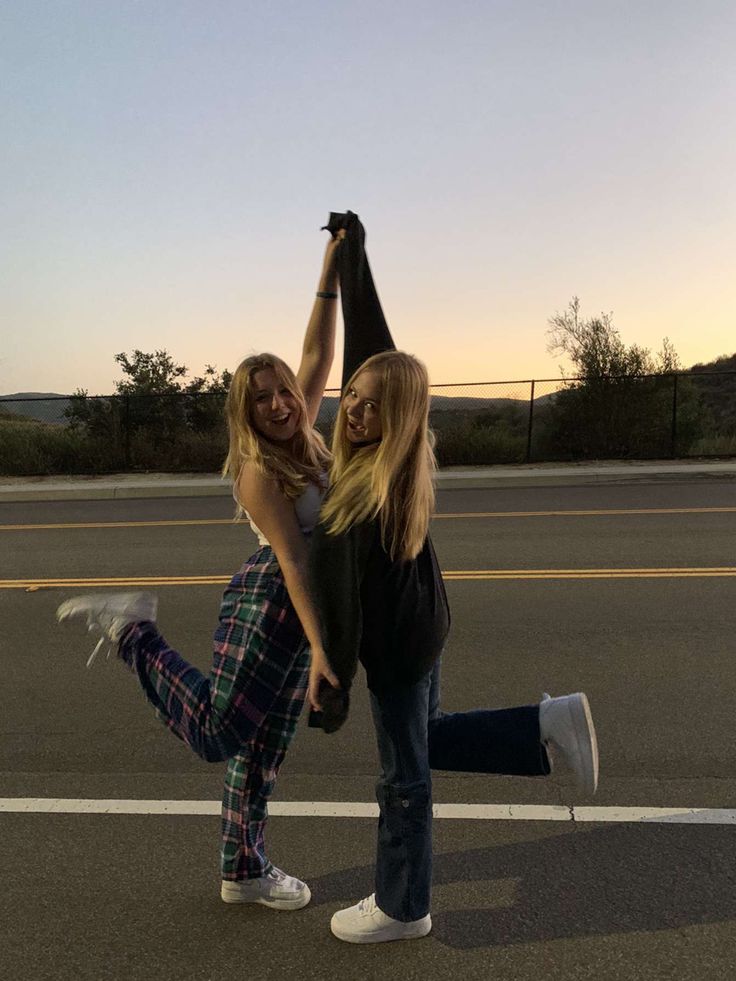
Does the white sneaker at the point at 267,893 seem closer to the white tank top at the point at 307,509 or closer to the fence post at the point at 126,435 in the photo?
the white tank top at the point at 307,509

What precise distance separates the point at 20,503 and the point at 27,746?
12.0 m

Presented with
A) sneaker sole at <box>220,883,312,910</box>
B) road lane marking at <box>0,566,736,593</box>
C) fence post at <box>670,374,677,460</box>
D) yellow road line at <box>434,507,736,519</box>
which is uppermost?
fence post at <box>670,374,677,460</box>

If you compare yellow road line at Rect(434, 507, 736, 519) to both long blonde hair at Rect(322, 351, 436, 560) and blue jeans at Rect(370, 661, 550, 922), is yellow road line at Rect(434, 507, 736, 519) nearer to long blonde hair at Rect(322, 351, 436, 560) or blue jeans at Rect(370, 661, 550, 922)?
blue jeans at Rect(370, 661, 550, 922)

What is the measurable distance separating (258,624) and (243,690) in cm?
21

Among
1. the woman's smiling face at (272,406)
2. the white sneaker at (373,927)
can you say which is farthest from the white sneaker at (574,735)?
the woman's smiling face at (272,406)

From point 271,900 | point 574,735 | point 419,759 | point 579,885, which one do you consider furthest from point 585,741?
point 271,900

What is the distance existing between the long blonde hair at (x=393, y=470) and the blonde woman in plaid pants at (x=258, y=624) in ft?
0.64

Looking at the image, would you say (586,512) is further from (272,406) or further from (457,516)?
(272,406)

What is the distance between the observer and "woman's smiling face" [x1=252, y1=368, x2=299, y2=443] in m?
2.31

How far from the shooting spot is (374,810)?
3270mm

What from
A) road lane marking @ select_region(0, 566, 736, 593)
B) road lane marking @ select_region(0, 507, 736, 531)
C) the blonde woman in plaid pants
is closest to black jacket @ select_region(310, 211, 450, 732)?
the blonde woman in plaid pants

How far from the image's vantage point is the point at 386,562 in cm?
217

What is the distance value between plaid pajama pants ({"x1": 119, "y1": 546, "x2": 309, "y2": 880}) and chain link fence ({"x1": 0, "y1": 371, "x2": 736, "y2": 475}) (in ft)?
53.8

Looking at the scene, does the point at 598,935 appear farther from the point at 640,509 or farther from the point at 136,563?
the point at 640,509
